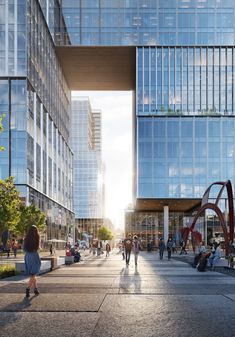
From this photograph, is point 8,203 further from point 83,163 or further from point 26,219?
point 83,163

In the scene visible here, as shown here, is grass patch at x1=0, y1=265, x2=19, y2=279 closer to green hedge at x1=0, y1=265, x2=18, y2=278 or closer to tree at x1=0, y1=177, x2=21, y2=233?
green hedge at x1=0, y1=265, x2=18, y2=278

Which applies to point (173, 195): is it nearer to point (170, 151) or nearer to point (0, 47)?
point (170, 151)

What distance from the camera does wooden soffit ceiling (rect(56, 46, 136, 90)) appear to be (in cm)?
8606

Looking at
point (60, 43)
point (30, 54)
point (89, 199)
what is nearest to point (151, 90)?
point (60, 43)

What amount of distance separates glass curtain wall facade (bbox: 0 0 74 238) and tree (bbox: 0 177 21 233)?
2284cm

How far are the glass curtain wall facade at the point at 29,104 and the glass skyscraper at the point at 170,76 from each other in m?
4.74

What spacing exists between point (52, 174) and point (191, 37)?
3049 centimetres

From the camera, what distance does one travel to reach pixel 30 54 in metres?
64.6


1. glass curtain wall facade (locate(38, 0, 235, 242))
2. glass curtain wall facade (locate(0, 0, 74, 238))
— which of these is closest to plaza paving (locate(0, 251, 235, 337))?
glass curtain wall facade (locate(0, 0, 74, 238))

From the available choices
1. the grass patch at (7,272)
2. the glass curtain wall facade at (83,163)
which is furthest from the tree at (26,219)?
the glass curtain wall facade at (83,163)

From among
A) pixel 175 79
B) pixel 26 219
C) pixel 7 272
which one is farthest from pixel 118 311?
pixel 175 79

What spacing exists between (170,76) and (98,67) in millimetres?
13925

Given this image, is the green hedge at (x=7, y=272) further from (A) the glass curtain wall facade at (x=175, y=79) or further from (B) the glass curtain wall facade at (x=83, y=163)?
(B) the glass curtain wall facade at (x=83, y=163)

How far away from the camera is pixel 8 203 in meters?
29.1
